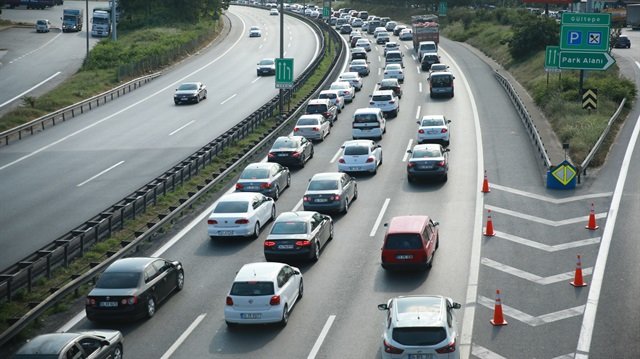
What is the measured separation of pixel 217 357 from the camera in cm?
2148

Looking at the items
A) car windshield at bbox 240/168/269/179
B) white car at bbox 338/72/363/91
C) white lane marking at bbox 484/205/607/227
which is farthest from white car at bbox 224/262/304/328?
white car at bbox 338/72/363/91

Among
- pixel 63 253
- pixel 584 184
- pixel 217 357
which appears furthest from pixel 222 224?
pixel 584 184

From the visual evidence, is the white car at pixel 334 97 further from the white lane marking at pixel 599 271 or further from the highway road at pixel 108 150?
the white lane marking at pixel 599 271

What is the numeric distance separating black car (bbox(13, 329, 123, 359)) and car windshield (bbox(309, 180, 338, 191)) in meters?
14.3

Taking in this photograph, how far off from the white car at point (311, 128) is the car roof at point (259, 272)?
79.7 ft

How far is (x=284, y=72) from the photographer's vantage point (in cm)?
5459

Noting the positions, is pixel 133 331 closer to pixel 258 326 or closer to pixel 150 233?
pixel 258 326

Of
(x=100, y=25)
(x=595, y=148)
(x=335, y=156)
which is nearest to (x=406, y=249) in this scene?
(x=595, y=148)

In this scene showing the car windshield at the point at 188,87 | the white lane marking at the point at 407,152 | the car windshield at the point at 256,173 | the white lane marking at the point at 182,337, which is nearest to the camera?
the white lane marking at the point at 182,337

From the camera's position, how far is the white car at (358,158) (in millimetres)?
39969

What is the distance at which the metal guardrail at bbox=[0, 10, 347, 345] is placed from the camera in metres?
24.8

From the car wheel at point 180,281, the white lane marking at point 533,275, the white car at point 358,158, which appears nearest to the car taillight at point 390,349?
the white lane marking at point 533,275

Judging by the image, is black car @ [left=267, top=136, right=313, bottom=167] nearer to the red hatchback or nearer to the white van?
the white van

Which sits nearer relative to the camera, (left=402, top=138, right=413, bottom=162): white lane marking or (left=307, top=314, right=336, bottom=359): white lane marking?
(left=307, top=314, right=336, bottom=359): white lane marking
